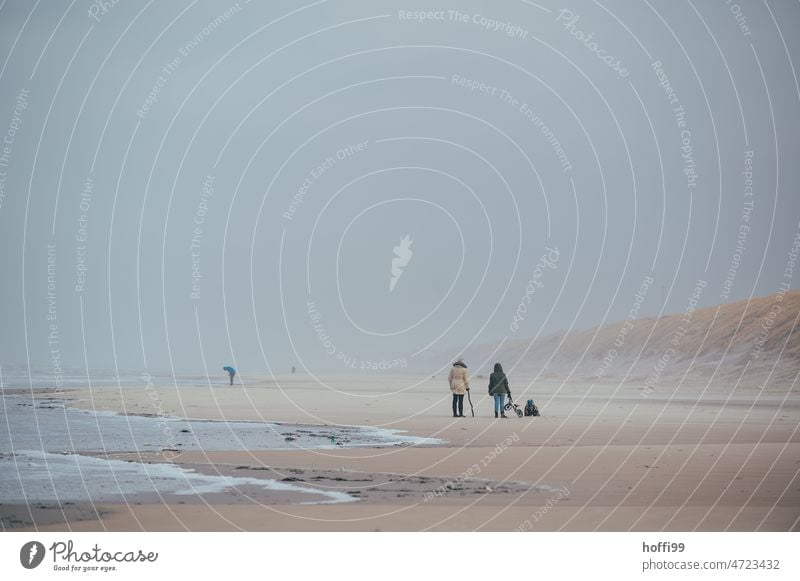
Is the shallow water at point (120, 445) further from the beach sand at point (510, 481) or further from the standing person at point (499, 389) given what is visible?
the standing person at point (499, 389)

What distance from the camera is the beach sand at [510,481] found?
13312mm

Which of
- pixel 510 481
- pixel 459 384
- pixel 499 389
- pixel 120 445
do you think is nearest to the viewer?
pixel 510 481

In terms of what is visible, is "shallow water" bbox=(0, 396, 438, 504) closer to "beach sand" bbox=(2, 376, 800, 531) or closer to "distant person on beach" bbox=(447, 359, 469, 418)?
"beach sand" bbox=(2, 376, 800, 531)

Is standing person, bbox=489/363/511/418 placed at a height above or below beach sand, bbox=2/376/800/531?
above

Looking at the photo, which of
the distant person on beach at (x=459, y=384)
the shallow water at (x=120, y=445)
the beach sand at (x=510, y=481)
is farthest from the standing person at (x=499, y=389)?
the shallow water at (x=120, y=445)

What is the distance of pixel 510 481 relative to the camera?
1675 centimetres

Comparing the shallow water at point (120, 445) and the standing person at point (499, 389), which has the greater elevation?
the standing person at point (499, 389)

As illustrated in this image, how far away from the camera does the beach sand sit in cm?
1331

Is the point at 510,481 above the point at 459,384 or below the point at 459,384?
below

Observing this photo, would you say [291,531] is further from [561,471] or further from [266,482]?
[561,471]

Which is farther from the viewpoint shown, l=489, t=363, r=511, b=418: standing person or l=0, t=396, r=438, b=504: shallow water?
l=489, t=363, r=511, b=418: standing person

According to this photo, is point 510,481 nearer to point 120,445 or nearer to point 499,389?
point 120,445

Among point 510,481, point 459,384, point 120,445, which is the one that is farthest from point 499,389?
point 510,481

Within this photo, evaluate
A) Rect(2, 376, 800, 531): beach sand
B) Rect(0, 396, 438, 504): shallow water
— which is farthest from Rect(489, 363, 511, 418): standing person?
Rect(0, 396, 438, 504): shallow water
